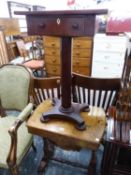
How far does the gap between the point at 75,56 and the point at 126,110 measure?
2343 mm

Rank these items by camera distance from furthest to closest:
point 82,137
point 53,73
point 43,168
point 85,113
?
point 53,73
point 43,168
point 85,113
point 82,137

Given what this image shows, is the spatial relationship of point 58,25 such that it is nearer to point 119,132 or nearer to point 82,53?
point 119,132

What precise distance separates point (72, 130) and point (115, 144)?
11.3 inches

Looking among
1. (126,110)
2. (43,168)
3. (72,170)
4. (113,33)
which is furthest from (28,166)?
(113,33)

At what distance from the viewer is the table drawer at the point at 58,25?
85 centimetres

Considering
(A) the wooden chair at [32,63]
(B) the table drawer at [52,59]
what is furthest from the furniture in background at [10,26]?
(B) the table drawer at [52,59]

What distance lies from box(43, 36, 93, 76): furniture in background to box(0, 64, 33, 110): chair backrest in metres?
1.79

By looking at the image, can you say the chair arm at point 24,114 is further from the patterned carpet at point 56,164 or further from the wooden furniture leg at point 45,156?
the patterned carpet at point 56,164

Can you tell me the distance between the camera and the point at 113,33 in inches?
116

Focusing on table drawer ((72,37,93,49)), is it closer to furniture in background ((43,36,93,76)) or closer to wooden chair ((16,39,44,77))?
furniture in background ((43,36,93,76))

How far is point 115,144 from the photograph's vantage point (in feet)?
3.35

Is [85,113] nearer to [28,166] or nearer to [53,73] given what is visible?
[28,166]

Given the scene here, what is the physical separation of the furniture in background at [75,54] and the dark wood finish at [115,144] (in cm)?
224

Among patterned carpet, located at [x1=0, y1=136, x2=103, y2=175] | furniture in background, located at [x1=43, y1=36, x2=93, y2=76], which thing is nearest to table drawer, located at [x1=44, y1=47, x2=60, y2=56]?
furniture in background, located at [x1=43, y1=36, x2=93, y2=76]
